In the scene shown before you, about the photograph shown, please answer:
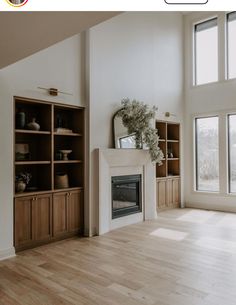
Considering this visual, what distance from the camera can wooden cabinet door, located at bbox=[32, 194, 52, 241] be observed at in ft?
13.5

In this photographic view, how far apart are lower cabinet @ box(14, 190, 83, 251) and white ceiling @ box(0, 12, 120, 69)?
7.17 feet

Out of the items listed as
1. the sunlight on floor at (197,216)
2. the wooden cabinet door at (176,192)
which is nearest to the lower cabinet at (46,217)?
the sunlight on floor at (197,216)

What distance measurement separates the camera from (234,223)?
18.0 feet

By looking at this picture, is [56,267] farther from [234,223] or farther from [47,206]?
[234,223]

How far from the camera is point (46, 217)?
14.0 ft

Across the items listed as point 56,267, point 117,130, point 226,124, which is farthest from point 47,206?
point 226,124

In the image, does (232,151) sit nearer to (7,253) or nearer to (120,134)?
(120,134)

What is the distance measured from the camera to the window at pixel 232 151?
21.8 feet

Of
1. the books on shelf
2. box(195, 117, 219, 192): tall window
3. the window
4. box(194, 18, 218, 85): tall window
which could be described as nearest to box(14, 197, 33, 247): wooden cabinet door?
the books on shelf

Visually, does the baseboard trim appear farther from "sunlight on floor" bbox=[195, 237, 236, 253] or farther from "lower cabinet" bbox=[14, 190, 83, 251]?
"sunlight on floor" bbox=[195, 237, 236, 253]

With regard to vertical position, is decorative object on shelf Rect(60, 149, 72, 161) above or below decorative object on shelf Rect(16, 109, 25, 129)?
below

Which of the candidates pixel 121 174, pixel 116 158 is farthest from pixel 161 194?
pixel 116 158

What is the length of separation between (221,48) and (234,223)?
4127 millimetres

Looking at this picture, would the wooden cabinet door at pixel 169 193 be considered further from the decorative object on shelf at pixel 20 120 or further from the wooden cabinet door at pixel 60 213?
the decorative object on shelf at pixel 20 120
